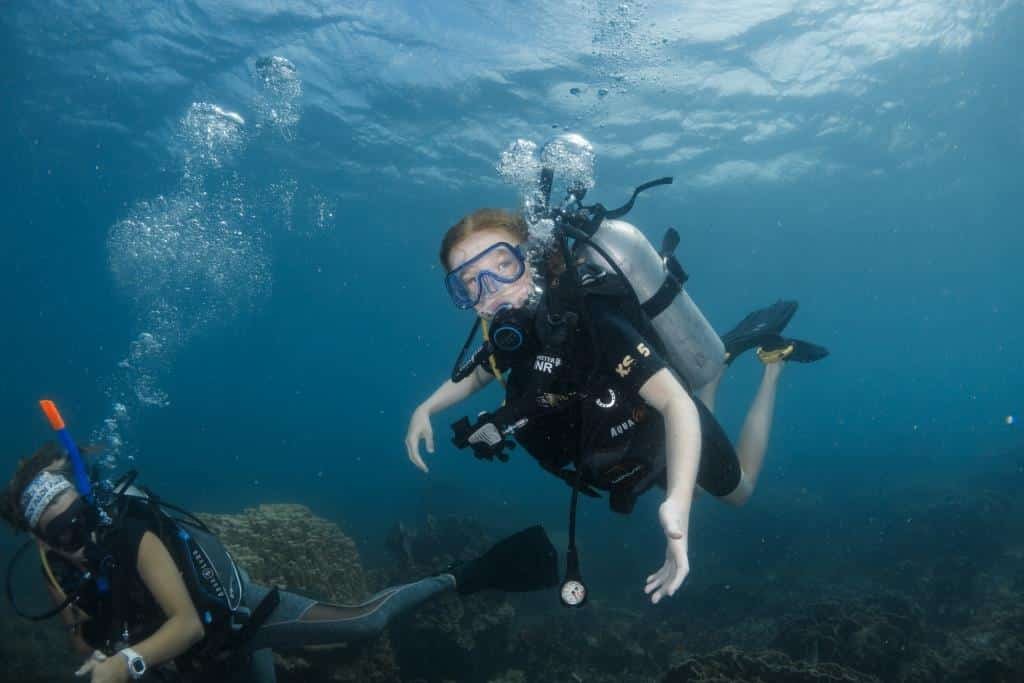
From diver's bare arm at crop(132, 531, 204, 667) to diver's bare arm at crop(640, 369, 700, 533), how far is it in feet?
10.8

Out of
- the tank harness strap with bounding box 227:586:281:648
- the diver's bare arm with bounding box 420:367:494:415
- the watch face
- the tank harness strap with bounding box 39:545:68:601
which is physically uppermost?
the diver's bare arm with bounding box 420:367:494:415

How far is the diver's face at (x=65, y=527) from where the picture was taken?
3.53 metres

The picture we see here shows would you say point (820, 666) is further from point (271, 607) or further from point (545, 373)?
point (271, 607)

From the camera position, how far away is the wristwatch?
3.42 m

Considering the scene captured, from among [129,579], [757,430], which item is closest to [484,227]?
[129,579]

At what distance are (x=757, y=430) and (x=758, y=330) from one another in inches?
46.7

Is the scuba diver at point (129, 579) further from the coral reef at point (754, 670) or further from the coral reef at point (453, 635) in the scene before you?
the coral reef at point (754, 670)

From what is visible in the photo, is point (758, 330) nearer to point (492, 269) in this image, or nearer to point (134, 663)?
point (492, 269)

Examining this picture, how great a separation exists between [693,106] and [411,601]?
21.3 m

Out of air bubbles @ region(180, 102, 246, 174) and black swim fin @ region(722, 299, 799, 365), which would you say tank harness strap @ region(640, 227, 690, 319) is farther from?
air bubbles @ region(180, 102, 246, 174)

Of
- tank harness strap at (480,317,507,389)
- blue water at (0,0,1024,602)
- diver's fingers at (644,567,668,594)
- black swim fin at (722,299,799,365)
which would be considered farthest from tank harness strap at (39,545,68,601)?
blue water at (0,0,1024,602)

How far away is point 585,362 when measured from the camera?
11.5ft

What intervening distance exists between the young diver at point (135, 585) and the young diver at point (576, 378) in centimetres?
223

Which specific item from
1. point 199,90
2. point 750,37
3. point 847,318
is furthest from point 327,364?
point 750,37
